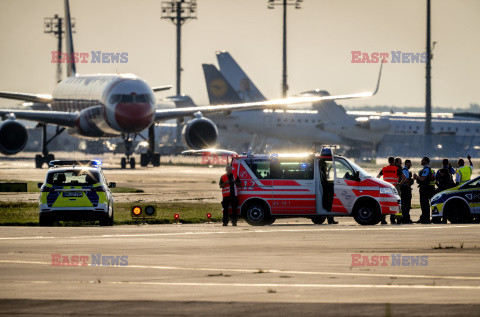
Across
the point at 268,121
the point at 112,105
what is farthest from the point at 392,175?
the point at 268,121

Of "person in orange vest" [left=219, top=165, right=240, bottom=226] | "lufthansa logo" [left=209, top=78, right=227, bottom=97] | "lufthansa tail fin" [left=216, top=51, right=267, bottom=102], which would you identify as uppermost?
"lufthansa tail fin" [left=216, top=51, right=267, bottom=102]

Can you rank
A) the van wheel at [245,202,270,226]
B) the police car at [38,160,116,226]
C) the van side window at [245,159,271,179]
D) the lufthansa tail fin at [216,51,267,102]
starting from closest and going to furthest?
1. the police car at [38,160,116,226]
2. the van wheel at [245,202,270,226]
3. the van side window at [245,159,271,179]
4. the lufthansa tail fin at [216,51,267,102]

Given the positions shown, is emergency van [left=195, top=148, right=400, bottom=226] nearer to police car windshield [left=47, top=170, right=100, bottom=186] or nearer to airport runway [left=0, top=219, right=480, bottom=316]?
airport runway [left=0, top=219, right=480, bottom=316]

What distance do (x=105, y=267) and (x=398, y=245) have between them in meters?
6.14

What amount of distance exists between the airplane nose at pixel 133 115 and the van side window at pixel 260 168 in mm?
30352

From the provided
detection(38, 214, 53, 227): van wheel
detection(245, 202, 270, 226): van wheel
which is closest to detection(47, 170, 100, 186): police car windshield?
detection(38, 214, 53, 227): van wheel

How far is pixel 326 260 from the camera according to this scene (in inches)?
650

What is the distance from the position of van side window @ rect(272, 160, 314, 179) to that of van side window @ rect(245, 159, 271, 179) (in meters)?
0.17

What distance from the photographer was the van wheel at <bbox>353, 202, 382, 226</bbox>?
2642 cm

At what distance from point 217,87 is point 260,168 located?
62.0 meters

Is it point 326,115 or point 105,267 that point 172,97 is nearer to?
point 326,115

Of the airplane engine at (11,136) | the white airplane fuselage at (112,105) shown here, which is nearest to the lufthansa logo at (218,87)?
the white airplane fuselage at (112,105)

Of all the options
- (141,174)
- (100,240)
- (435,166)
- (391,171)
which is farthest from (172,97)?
(100,240)

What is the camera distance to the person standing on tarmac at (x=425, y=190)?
2786cm
